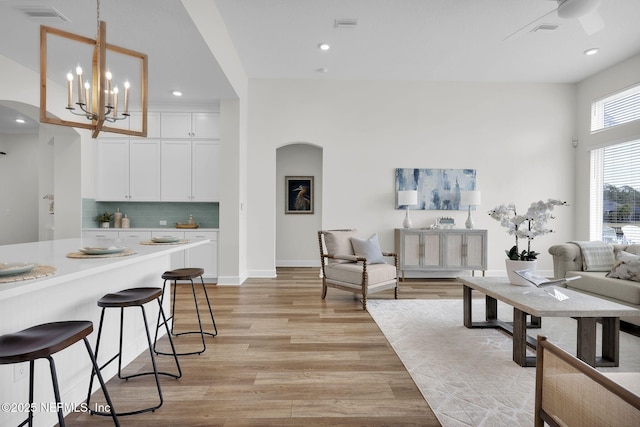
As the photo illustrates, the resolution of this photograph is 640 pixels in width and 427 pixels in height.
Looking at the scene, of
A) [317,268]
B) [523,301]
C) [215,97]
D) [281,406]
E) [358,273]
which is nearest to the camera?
[281,406]

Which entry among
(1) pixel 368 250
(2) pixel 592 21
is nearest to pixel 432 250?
(1) pixel 368 250

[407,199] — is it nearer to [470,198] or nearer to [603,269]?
[470,198]

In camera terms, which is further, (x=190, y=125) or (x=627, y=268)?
(x=190, y=125)

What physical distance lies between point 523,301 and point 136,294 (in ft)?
9.10

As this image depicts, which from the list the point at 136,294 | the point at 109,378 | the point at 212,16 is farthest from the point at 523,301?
the point at 212,16

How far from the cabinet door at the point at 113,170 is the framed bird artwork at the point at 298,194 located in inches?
123

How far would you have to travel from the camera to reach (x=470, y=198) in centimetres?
589

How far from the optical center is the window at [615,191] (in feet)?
17.1

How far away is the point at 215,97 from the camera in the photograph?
544 cm

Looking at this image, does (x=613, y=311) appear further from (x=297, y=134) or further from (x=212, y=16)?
(x=297, y=134)

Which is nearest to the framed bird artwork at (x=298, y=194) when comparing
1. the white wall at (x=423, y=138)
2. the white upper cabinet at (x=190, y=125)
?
the white wall at (x=423, y=138)

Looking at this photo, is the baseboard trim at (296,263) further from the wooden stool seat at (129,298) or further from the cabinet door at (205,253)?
the wooden stool seat at (129,298)

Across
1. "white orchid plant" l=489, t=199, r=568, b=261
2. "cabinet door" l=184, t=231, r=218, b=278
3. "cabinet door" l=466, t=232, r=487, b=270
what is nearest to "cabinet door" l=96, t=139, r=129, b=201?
"cabinet door" l=184, t=231, r=218, b=278

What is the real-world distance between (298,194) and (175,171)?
8.93ft
